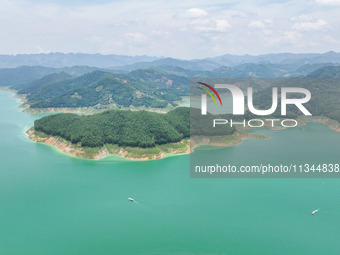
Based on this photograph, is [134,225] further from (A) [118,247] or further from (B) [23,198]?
(B) [23,198]

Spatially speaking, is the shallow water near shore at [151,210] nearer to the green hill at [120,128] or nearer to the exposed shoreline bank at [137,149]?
the exposed shoreline bank at [137,149]

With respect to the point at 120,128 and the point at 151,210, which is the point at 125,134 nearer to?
the point at 120,128

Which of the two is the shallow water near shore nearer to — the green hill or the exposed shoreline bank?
the exposed shoreline bank

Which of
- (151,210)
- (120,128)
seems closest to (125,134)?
(120,128)

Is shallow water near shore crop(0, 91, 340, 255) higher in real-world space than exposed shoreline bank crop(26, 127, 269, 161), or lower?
lower

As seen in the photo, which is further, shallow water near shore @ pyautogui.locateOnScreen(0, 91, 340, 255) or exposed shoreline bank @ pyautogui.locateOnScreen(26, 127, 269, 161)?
exposed shoreline bank @ pyautogui.locateOnScreen(26, 127, 269, 161)

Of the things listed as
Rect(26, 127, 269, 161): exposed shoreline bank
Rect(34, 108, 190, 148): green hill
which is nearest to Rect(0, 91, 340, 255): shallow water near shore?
Rect(26, 127, 269, 161): exposed shoreline bank

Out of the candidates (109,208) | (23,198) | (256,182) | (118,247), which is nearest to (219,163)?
(256,182)

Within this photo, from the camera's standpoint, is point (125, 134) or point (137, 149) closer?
point (137, 149)
